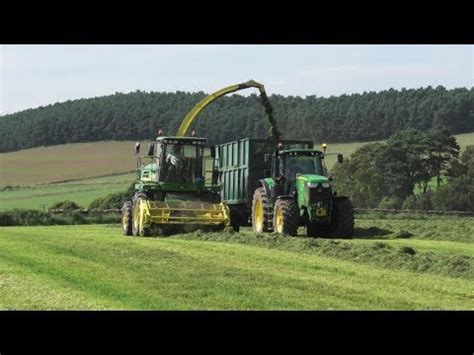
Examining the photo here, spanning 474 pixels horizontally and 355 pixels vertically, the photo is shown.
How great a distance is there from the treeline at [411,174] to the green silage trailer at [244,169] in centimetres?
2244

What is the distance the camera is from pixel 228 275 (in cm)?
1238

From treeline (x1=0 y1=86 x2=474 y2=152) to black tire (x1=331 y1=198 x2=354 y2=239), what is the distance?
8.49 meters

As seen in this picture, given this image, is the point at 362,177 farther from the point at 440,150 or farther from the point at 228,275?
the point at 228,275

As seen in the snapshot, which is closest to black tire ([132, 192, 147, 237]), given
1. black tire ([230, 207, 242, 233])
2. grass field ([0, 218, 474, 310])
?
grass field ([0, 218, 474, 310])

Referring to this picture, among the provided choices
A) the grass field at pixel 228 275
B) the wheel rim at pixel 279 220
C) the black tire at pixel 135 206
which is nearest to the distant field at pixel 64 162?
the black tire at pixel 135 206

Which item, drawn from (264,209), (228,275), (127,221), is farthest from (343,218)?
(228,275)

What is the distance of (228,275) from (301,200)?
8842 mm

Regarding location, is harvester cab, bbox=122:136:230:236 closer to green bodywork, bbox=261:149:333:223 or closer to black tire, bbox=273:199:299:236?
green bodywork, bbox=261:149:333:223

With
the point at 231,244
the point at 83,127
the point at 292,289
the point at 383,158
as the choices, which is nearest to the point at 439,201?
the point at 383,158

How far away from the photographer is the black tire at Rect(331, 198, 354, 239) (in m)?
20.9
